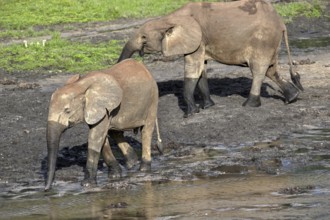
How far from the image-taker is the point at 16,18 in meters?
29.3

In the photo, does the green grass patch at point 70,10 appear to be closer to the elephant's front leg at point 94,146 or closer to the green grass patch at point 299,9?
the green grass patch at point 299,9

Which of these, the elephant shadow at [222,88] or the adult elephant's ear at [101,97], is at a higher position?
the adult elephant's ear at [101,97]

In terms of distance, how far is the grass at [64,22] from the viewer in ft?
75.1

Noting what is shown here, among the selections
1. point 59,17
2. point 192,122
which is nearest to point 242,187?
point 192,122

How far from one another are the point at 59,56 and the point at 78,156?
8.62 m

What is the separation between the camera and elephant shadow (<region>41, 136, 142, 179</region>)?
14359mm

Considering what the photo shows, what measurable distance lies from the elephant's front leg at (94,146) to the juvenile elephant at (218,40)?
4.43 meters

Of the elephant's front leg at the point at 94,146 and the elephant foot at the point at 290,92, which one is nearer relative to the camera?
the elephant's front leg at the point at 94,146

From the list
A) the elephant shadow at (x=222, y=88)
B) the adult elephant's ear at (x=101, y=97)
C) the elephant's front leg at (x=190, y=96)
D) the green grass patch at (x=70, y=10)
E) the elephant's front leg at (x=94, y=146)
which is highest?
the adult elephant's ear at (x=101, y=97)

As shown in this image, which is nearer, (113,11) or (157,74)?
(157,74)

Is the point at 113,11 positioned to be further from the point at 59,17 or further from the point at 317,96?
the point at 317,96

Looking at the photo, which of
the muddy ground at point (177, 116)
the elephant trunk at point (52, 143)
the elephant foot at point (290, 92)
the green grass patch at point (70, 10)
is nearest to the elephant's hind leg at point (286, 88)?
the elephant foot at point (290, 92)

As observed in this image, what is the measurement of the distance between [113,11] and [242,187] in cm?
1807

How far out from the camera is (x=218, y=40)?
17812mm
